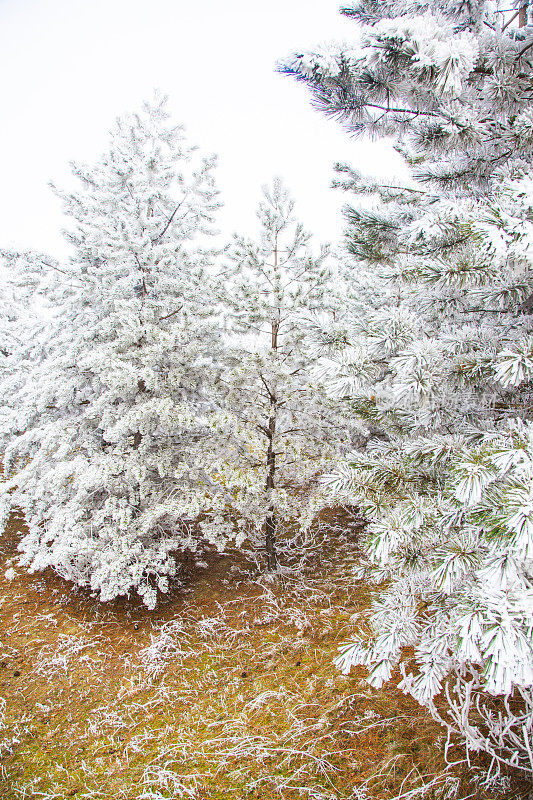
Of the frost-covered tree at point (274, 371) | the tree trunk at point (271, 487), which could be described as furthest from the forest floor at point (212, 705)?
the frost-covered tree at point (274, 371)

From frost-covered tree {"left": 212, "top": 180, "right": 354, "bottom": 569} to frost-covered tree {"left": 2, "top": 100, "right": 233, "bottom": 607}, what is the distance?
1.34ft

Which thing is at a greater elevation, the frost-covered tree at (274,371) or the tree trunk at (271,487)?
the frost-covered tree at (274,371)

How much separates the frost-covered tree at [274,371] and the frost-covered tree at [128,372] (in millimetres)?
409

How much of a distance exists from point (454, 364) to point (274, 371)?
2801 millimetres

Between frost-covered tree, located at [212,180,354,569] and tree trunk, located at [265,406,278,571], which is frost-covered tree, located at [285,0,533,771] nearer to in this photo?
frost-covered tree, located at [212,180,354,569]

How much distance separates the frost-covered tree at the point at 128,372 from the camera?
198 inches

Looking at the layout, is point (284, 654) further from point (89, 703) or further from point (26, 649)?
point (26, 649)

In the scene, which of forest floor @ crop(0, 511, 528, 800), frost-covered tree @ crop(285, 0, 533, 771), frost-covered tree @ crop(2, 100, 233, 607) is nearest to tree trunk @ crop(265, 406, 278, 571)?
forest floor @ crop(0, 511, 528, 800)

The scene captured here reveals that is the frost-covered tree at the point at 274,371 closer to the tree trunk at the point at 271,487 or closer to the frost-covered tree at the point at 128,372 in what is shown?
the tree trunk at the point at 271,487

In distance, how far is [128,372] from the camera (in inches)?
189

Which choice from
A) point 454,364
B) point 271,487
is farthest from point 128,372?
point 454,364

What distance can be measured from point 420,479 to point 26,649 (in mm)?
4930

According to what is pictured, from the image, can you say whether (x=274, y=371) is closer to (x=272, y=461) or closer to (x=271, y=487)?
(x=272, y=461)

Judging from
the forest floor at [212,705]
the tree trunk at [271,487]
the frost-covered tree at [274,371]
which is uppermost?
the frost-covered tree at [274,371]
